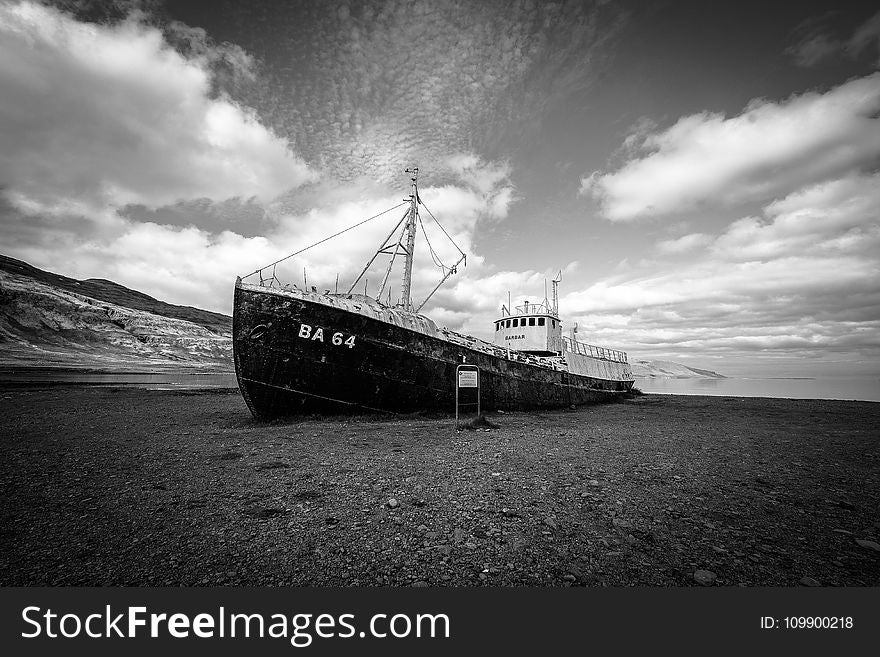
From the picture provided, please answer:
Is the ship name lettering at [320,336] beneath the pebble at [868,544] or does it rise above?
above

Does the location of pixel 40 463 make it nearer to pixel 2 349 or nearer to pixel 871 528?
pixel 871 528

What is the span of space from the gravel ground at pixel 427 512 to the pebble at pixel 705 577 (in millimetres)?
12

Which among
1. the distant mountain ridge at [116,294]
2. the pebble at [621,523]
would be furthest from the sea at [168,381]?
the distant mountain ridge at [116,294]

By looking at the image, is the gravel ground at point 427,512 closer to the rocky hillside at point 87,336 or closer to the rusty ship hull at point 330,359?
the rusty ship hull at point 330,359

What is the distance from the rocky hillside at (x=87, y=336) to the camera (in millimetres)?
53219

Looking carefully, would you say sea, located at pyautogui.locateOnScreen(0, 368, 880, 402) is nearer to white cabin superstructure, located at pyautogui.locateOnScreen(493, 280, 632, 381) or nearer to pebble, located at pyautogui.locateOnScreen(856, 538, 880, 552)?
white cabin superstructure, located at pyautogui.locateOnScreen(493, 280, 632, 381)

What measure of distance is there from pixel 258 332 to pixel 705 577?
10.7 metres

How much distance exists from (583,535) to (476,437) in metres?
5.49

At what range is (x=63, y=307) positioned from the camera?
221 feet

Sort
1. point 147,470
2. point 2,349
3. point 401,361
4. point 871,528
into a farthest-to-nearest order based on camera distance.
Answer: point 2,349 < point 401,361 < point 147,470 < point 871,528

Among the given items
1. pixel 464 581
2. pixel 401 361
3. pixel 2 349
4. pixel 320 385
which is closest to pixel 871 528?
pixel 464 581

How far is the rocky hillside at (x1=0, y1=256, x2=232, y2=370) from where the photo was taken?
53.2 metres

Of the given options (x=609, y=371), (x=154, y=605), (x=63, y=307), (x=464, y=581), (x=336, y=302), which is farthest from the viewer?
(x=63, y=307)

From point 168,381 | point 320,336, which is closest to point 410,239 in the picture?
point 320,336
